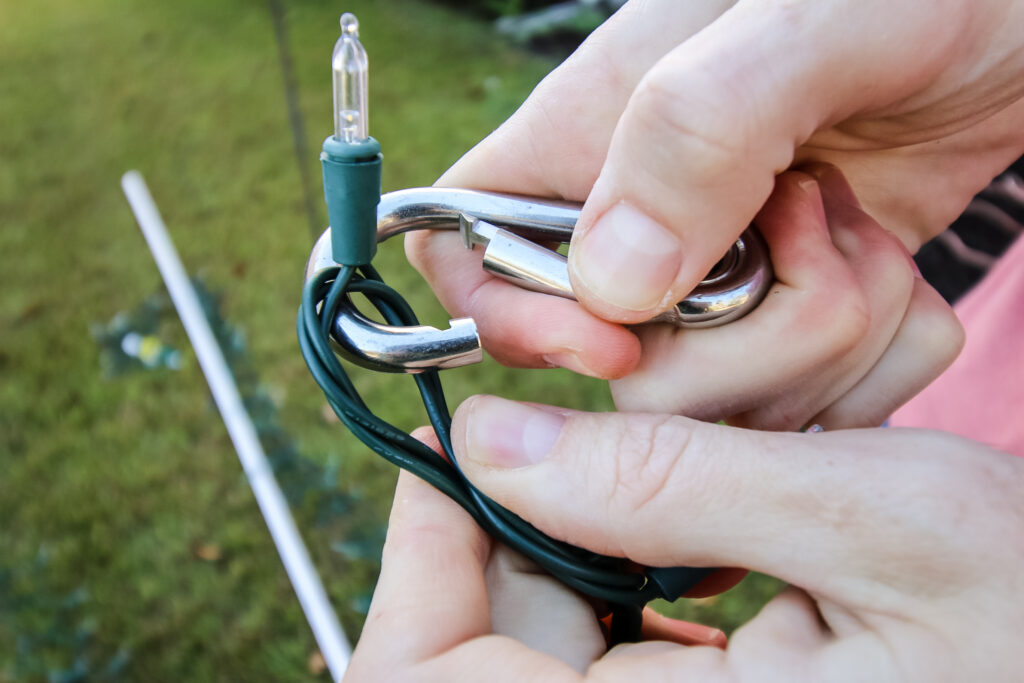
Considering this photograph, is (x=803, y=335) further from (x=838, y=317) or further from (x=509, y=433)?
(x=509, y=433)

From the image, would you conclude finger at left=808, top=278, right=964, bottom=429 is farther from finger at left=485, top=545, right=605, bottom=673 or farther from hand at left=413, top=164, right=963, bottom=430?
finger at left=485, top=545, right=605, bottom=673

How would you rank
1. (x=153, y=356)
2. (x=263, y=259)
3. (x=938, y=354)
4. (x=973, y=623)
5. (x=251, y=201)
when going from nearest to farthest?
1. (x=973, y=623)
2. (x=938, y=354)
3. (x=153, y=356)
4. (x=263, y=259)
5. (x=251, y=201)

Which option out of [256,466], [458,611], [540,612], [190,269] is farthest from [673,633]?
[190,269]

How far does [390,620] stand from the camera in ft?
2.28

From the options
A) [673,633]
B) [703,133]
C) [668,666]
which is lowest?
[673,633]

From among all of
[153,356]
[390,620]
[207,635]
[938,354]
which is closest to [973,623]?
[938,354]

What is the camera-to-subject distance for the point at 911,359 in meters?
0.87

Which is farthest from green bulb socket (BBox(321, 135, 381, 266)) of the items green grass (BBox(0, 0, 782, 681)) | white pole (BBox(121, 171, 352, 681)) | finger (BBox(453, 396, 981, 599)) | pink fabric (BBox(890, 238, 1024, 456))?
green grass (BBox(0, 0, 782, 681))

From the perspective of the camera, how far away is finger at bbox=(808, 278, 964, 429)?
868mm

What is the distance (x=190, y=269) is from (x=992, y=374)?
2194 millimetres

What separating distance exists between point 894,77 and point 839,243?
0.65ft

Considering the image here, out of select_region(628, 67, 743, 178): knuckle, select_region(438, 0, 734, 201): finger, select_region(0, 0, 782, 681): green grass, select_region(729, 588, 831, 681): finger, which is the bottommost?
select_region(0, 0, 782, 681): green grass

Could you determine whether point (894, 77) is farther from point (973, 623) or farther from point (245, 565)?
point (245, 565)

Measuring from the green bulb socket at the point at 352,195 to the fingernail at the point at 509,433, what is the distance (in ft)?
0.60
